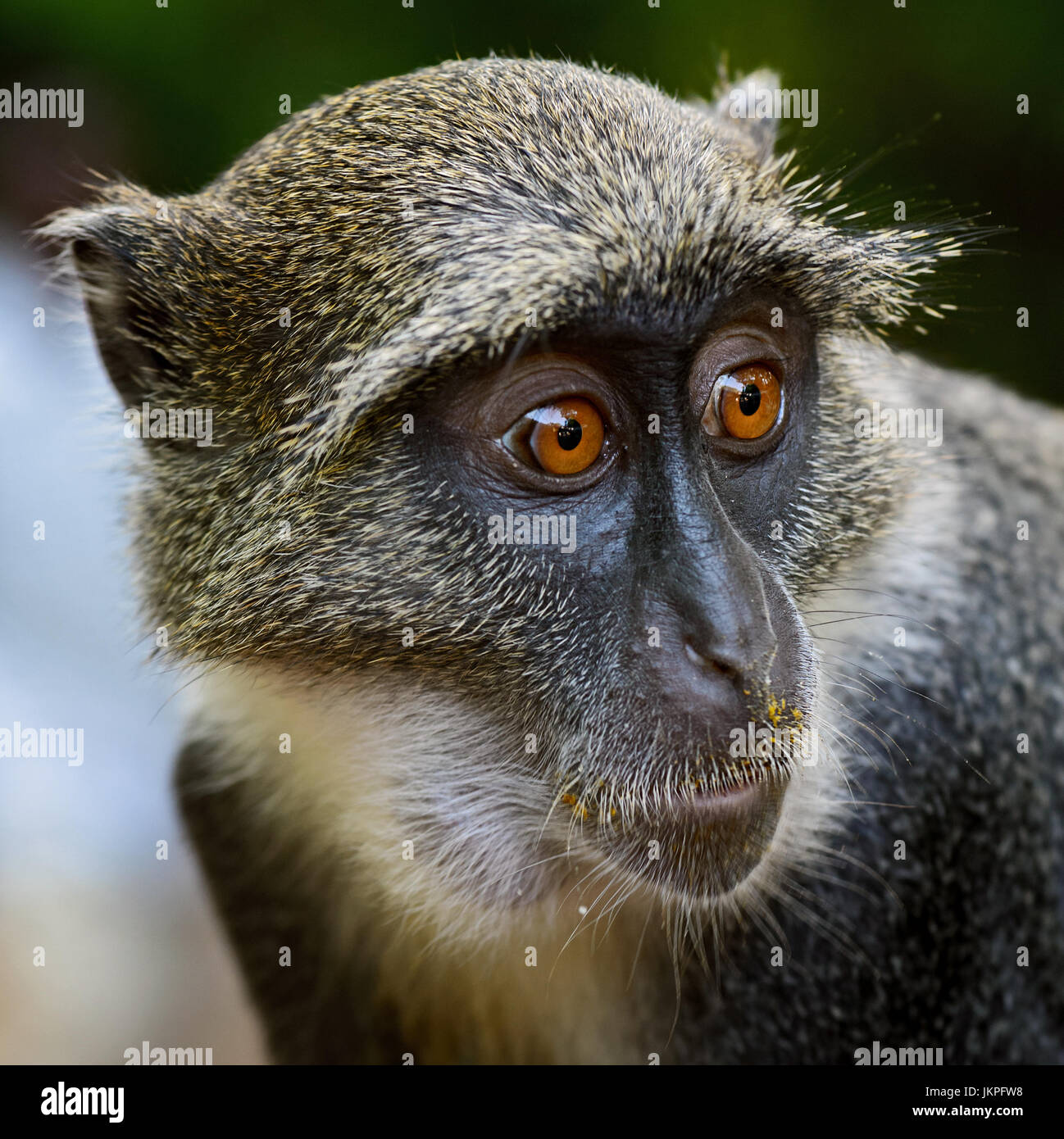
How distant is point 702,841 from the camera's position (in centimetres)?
316

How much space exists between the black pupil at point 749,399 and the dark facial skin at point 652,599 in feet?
0.37

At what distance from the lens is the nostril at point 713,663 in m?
2.92

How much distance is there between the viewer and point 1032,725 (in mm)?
4172

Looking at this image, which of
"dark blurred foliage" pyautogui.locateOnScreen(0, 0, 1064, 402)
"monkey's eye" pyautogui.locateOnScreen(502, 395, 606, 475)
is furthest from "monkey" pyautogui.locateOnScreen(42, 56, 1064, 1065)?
"dark blurred foliage" pyautogui.locateOnScreen(0, 0, 1064, 402)

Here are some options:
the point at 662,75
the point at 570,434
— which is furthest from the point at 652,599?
the point at 662,75

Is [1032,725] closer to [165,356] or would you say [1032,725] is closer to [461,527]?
[461,527]

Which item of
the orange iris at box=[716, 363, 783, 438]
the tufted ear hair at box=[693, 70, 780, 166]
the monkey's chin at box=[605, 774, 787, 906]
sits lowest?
the monkey's chin at box=[605, 774, 787, 906]

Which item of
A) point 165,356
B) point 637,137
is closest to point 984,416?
point 637,137

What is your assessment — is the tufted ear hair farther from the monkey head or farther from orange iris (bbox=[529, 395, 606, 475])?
orange iris (bbox=[529, 395, 606, 475])

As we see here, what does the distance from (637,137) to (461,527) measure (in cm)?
118

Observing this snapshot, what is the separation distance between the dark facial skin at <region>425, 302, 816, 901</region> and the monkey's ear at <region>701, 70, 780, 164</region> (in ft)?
4.52

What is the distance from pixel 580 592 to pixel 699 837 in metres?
0.71

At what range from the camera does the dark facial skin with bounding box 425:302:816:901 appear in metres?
2.97

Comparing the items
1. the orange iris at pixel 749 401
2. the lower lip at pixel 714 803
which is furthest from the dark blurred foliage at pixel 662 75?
the lower lip at pixel 714 803
